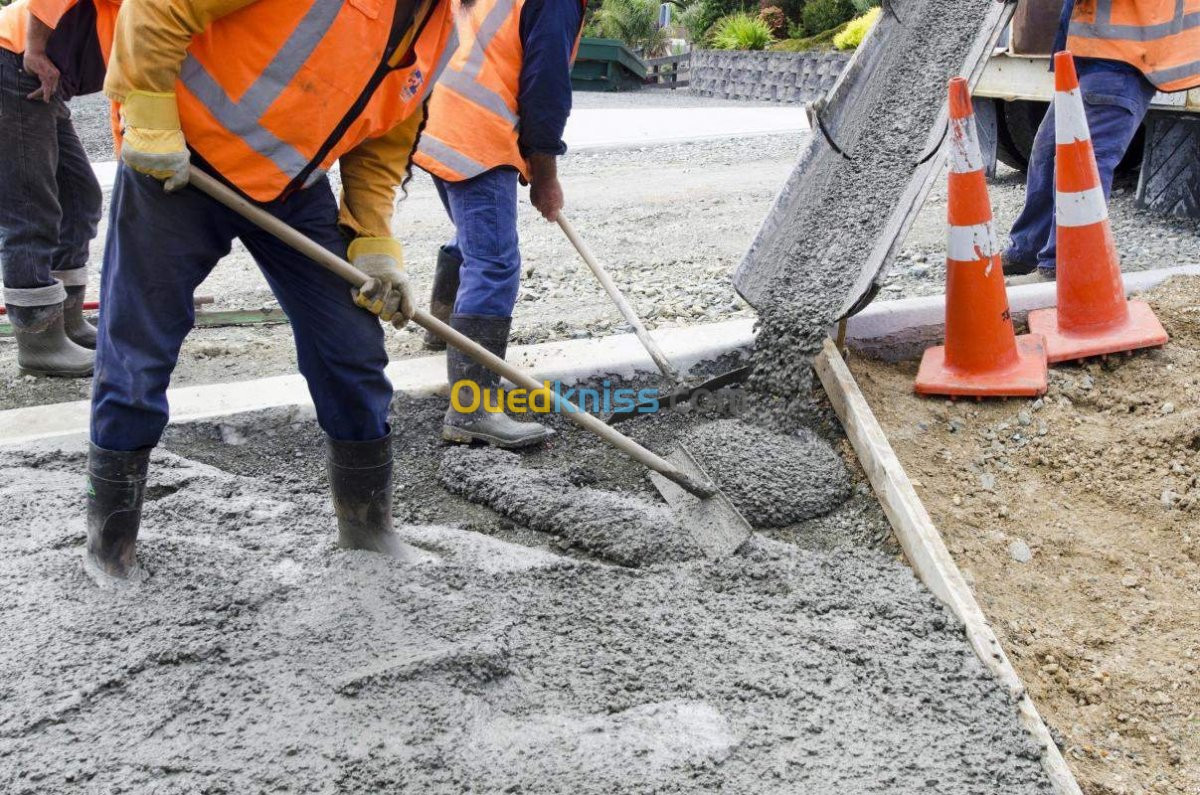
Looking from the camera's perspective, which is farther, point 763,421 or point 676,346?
point 676,346

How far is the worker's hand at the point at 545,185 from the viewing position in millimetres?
3570

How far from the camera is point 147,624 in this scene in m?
2.28

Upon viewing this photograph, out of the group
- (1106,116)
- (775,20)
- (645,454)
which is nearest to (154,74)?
(645,454)

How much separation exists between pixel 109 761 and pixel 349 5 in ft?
5.04

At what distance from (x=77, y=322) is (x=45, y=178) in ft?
2.28

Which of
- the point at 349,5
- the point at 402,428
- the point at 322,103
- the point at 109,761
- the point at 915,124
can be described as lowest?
the point at 402,428

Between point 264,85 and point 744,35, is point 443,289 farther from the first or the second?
point 744,35

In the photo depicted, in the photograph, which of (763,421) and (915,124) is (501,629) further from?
(915,124)

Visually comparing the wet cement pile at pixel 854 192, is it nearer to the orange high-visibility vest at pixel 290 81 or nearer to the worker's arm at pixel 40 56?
the orange high-visibility vest at pixel 290 81

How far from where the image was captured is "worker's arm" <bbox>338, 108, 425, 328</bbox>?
249cm

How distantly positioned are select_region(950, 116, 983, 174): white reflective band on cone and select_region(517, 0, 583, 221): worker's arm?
1.27 metres

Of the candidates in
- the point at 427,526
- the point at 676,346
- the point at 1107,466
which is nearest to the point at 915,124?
the point at 676,346

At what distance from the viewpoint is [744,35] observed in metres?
18.2

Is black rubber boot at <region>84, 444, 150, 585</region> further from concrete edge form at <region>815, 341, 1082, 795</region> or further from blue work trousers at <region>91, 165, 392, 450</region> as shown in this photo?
concrete edge form at <region>815, 341, 1082, 795</region>
